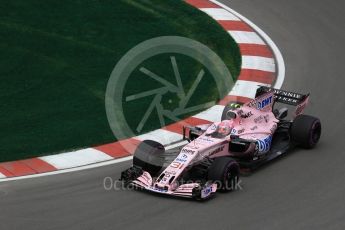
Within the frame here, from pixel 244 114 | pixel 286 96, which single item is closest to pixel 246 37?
pixel 286 96

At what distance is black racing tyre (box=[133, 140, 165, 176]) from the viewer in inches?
450

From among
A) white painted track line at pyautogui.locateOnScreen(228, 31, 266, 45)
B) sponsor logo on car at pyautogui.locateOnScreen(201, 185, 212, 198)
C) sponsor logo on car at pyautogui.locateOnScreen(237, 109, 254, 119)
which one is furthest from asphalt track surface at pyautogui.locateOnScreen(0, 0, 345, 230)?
white painted track line at pyautogui.locateOnScreen(228, 31, 266, 45)

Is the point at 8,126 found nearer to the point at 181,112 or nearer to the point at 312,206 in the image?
the point at 181,112

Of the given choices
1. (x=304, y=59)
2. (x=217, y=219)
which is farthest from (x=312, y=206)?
(x=304, y=59)

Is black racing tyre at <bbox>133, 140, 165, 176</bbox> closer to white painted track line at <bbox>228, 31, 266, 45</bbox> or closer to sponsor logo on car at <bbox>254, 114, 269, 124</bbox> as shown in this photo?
sponsor logo on car at <bbox>254, 114, 269, 124</bbox>

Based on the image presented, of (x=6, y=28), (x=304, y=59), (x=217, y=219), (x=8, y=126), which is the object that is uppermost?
(x=6, y=28)

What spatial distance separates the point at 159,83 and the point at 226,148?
404 centimetres

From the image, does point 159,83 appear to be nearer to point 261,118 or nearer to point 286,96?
point 286,96

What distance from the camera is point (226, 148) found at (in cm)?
1170

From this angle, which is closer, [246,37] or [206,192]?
[206,192]

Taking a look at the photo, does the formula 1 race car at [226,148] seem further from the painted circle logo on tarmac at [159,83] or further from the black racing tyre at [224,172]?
the painted circle logo on tarmac at [159,83]

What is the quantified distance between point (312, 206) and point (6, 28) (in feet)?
30.3

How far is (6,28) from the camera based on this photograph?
1712 cm

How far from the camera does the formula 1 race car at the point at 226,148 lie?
10.9 m
